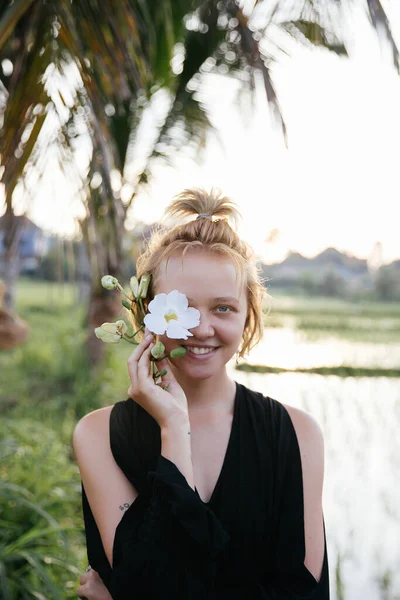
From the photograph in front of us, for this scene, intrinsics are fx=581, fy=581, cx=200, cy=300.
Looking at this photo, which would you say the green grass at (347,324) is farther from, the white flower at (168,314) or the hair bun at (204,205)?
the white flower at (168,314)

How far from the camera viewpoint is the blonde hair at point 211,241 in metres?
1.29

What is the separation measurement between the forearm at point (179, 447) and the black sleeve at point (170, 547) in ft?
0.04

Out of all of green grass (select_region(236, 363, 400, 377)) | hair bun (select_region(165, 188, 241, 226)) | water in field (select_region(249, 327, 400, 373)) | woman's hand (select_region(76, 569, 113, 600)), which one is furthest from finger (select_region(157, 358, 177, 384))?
water in field (select_region(249, 327, 400, 373))

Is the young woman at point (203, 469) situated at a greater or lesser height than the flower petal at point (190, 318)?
lesser

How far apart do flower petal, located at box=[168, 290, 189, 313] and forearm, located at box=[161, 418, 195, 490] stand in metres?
0.22

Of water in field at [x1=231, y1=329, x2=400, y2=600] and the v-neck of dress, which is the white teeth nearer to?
the v-neck of dress

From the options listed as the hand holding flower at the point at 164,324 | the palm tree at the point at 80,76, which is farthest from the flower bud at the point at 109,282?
the palm tree at the point at 80,76

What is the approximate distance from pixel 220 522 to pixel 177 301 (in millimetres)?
481

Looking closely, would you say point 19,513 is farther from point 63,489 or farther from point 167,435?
point 167,435

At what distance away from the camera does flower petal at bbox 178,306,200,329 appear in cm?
116

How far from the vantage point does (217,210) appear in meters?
1.40

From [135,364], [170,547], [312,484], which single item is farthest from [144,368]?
[312,484]

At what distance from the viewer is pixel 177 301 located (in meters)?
1.17

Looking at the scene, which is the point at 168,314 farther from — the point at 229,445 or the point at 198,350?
the point at 229,445
